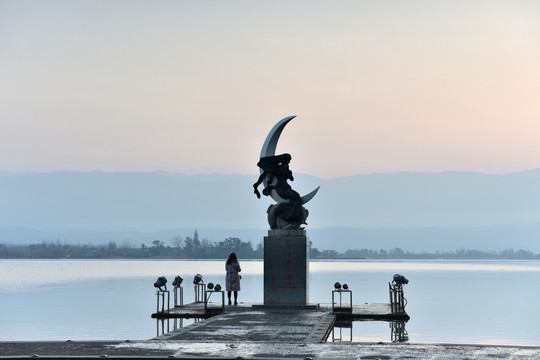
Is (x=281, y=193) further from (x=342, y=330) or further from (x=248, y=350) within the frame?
(x=248, y=350)

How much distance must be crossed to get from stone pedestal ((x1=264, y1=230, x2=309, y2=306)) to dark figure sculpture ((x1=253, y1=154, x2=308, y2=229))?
2.16 ft

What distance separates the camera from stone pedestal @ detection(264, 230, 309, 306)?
94.9 ft

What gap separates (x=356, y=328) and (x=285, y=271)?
347 centimetres

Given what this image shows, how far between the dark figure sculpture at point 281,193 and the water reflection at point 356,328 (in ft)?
12.4

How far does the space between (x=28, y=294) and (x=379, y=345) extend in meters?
38.9

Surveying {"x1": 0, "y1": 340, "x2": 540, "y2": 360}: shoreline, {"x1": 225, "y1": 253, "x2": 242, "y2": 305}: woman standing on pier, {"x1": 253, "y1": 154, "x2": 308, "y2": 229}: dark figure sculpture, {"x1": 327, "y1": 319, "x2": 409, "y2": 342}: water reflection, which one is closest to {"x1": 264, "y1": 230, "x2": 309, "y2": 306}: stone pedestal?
{"x1": 253, "y1": 154, "x2": 308, "y2": 229}: dark figure sculpture

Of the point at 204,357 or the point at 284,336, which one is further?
the point at 284,336

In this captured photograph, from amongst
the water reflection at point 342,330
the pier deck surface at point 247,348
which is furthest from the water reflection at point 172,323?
the pier deck surface at point 247,348

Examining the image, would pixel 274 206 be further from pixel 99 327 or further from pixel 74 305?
pixel 74 305

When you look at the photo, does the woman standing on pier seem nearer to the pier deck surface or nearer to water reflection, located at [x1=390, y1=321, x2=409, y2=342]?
water reflection, located at [x1=390, y1=321, x2=409, y2=342]

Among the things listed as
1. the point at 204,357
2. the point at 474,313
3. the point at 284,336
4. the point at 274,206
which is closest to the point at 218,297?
the point at 474,313

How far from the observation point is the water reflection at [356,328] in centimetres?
2384

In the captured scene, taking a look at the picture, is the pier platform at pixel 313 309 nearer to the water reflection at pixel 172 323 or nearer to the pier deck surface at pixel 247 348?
the water reflection at pixel 172 323

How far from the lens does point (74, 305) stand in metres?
42.0
